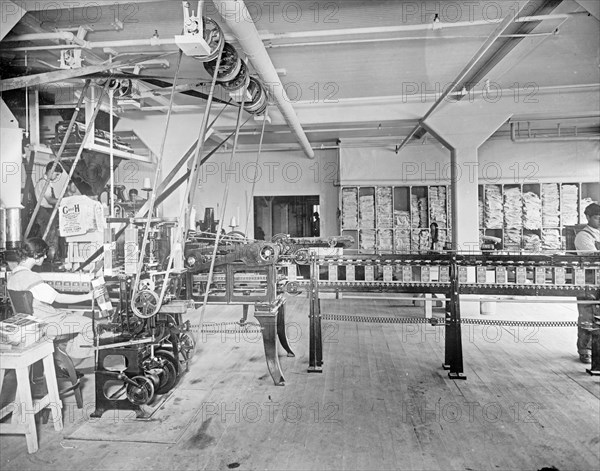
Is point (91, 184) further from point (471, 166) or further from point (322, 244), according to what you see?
point (471, 166)

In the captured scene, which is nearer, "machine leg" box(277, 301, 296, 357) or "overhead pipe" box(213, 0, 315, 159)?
"overhead pipe" box(213, 0, 315, 159)

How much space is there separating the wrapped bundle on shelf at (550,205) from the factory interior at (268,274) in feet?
8.06

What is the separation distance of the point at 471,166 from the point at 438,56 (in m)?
2.10

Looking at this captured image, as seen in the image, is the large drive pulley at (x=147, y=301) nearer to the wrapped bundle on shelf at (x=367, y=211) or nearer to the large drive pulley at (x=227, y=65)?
the large drive pulley at (x=227, y=65)

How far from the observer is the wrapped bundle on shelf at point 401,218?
892 centimetres

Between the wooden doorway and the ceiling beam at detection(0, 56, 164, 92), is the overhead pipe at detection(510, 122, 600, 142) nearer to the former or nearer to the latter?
the wooden doorway

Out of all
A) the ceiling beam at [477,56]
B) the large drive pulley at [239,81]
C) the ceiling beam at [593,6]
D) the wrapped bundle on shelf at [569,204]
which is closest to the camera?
the ceiling beam at [593,6]

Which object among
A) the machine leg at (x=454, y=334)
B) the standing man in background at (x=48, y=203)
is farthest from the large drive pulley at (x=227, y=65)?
the machine leg at (x=454, y=334)

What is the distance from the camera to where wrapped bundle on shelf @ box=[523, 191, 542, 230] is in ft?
27.9

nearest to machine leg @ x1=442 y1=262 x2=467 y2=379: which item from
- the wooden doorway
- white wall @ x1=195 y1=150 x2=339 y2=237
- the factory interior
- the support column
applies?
the factory interior

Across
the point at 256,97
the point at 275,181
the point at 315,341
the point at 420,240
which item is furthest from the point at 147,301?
the point at 275,181

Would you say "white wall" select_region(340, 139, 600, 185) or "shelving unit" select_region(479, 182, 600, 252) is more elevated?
"white wall" select_region(340, 139, 600, 185)

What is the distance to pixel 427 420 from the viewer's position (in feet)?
10.0

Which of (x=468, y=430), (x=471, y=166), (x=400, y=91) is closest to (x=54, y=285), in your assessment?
(x=468, y=430)
